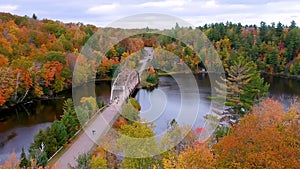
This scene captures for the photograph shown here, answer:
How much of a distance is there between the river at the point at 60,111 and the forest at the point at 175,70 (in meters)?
1.27

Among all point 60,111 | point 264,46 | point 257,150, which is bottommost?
point 60,111

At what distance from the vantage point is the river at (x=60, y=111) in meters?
18.0

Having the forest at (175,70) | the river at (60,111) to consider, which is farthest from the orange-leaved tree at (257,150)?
the river at (60,111)

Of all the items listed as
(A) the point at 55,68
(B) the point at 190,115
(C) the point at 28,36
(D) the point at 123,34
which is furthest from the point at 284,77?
(C) the point at 28,36

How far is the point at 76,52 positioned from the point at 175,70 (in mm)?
12038

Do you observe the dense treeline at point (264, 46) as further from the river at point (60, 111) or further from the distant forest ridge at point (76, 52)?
the river at point (60, 111)

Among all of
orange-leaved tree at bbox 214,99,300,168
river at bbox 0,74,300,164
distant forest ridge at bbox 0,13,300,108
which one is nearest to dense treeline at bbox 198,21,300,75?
distant forest ridge at bbox 0,13,300,108

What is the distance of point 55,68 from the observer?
29.6 m

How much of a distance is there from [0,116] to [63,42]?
17.7 meters

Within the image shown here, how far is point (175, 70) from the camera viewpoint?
42250 mm

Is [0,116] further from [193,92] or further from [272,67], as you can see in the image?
[272,67]

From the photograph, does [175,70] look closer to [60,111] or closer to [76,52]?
[76,52]

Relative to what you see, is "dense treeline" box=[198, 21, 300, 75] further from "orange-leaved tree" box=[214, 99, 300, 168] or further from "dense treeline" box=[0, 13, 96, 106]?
"orange-leaved tree" box=[214, 99, 300, 168]

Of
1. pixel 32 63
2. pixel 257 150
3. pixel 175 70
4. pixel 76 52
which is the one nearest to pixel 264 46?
pixel 175 70
